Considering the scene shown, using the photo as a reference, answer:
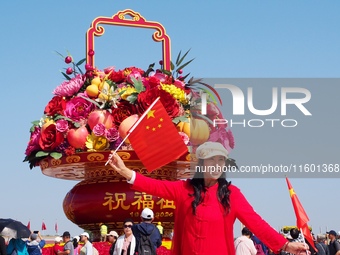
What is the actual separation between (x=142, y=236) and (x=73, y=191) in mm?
2748

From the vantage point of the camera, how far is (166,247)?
10688mm

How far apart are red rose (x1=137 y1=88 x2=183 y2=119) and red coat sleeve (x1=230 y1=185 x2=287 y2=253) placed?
5404 mm

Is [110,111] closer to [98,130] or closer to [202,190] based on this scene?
[98,130]


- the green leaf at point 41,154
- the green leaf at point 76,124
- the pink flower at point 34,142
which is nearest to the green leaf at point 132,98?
the green leaf at point 76,124

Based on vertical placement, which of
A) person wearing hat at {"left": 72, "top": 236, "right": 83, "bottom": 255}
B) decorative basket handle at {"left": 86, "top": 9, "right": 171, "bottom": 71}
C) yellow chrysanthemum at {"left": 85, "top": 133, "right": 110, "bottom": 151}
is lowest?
person wearing hat at {"left": 72, "top": 236, "right": 83, "bottom": 255}

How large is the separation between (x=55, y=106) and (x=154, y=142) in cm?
569

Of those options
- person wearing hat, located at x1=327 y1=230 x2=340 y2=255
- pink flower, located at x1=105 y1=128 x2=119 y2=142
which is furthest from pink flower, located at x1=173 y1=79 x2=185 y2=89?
person wearing hat, located at x1=327 y1=230 x2=340 y2=255

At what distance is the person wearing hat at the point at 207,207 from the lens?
505 cm

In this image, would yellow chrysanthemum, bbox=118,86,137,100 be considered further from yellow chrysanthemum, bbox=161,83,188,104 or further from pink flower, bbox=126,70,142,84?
yellow chrysanthemum, bbox=161,83,188,104

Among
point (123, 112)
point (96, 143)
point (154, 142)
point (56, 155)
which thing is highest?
point (123, 112)

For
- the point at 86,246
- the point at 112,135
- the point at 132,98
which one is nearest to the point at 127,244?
the point at 86,246

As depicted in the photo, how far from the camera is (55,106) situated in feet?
37.2

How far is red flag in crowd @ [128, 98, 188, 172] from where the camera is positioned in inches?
235

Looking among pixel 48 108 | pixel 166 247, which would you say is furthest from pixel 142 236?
pixel 48 108
